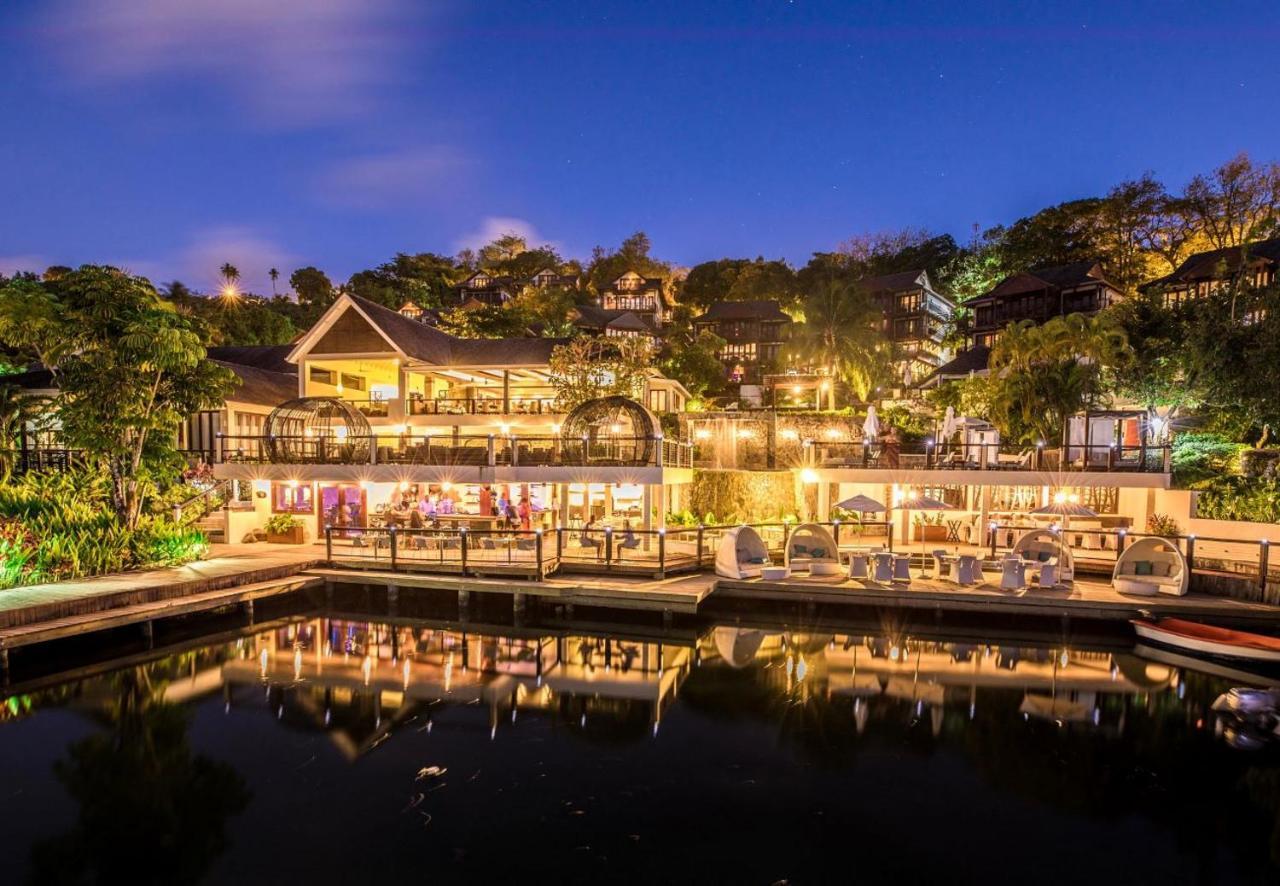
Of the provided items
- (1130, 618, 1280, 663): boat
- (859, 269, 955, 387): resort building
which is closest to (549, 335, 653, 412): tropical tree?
(1130, 618, 1280, 663): boat

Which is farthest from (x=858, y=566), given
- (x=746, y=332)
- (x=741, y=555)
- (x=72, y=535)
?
(x=746, y=332)

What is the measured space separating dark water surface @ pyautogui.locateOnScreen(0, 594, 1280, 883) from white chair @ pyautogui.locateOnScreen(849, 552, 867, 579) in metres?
2.40

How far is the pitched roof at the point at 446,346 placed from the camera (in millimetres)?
29000

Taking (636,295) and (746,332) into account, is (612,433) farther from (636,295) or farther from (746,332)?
(636,295)

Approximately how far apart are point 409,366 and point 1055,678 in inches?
955

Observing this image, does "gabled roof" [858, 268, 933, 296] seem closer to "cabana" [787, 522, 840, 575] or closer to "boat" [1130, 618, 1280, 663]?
"cabana" [787, 522, 840, 575]

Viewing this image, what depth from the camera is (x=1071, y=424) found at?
2322 cm

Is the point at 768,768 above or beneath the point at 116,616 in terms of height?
beneath

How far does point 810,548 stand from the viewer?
18906mm

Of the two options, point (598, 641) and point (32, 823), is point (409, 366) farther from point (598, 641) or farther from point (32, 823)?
point (32, 823)

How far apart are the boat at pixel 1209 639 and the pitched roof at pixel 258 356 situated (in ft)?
123

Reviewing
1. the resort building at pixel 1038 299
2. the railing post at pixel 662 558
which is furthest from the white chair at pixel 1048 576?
the resort building at pixel 1038 299

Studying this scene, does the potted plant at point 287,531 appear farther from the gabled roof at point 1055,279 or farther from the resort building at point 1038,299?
the gabled roof at point 1055,279

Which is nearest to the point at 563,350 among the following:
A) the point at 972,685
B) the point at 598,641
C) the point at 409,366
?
the point at 409,366
